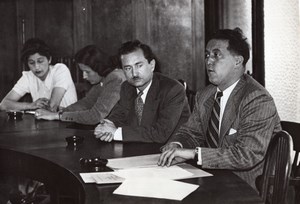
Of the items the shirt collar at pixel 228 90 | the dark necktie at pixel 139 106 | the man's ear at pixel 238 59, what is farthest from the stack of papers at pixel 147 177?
the dark necktie at pixel 139 106

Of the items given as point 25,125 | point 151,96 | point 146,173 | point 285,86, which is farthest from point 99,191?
point 285,86

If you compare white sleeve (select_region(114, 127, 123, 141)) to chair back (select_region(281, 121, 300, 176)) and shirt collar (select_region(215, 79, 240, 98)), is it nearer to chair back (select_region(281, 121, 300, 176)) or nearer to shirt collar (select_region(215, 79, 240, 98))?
shirt collar (select_region(215, 79, 240, 98))

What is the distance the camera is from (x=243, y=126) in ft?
7.00

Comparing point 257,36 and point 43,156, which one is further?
point 257,36

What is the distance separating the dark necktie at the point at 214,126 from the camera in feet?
7.89

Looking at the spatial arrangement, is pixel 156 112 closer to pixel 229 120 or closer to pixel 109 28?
pixel 229 120

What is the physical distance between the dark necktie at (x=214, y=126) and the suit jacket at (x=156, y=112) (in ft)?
1.25

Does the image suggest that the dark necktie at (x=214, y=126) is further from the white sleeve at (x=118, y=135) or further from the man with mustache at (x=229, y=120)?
the white sleeve at (x=118, y=135)

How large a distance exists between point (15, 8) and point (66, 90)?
2153 mm

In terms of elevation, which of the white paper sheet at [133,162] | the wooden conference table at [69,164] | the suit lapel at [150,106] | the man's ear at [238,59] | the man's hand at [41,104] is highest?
the man's ear at [238,59]

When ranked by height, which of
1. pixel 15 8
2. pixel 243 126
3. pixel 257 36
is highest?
pixel 15 8

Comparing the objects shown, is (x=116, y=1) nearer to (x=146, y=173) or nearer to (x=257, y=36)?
(x=257, y=36)

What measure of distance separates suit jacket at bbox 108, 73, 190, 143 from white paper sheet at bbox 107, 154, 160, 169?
1.60 feet

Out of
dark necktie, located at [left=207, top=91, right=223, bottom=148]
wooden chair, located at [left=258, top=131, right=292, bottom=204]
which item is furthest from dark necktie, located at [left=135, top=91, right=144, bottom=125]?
wooden chair, located at [left=258, top=131, right=292, bottom=204]
